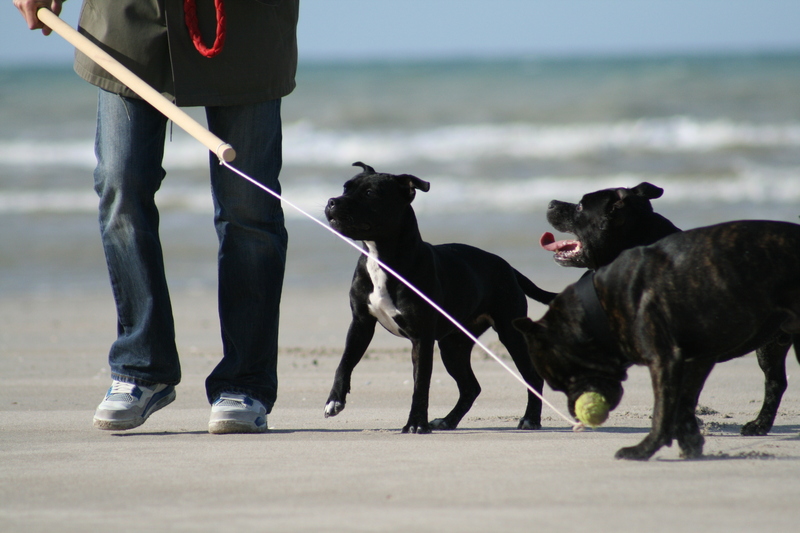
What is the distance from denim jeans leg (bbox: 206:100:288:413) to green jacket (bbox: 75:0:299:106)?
11cm

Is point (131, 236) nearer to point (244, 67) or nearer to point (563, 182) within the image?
point (244, 67)

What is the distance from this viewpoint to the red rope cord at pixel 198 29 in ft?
12.4

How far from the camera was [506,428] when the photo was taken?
4.21 metres

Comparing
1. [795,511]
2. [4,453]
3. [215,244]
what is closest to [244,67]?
[4,453]

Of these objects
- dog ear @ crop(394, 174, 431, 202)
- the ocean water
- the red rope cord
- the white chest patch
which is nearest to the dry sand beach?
A: the white chest patch

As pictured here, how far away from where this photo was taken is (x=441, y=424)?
14.1ft

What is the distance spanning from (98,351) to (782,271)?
478cm

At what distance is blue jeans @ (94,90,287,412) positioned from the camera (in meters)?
3.80

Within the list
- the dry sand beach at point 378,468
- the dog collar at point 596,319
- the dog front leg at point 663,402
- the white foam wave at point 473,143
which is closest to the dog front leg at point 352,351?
the dry sand beach at point 378,468

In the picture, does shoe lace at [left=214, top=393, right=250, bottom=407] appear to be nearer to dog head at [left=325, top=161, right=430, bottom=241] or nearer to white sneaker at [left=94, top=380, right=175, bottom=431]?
white sneaker at [left=94, top=380, right=175, bottom=431]

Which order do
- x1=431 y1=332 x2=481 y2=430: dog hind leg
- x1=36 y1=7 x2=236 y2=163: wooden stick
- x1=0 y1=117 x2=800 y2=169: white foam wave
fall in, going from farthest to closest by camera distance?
x1=0 y1=117 x2=800 y2=169: white foam wave → x1=431 y1=332 x2=481 y2=430: dog hind leg → x1=36 y1=7 x2=236 y2=163: wooden stick

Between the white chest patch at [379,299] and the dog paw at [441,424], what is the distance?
471 mm

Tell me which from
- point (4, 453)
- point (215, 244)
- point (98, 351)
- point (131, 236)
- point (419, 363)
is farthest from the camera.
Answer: point (215, 244)

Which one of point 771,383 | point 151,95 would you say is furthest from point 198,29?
point 771,383
